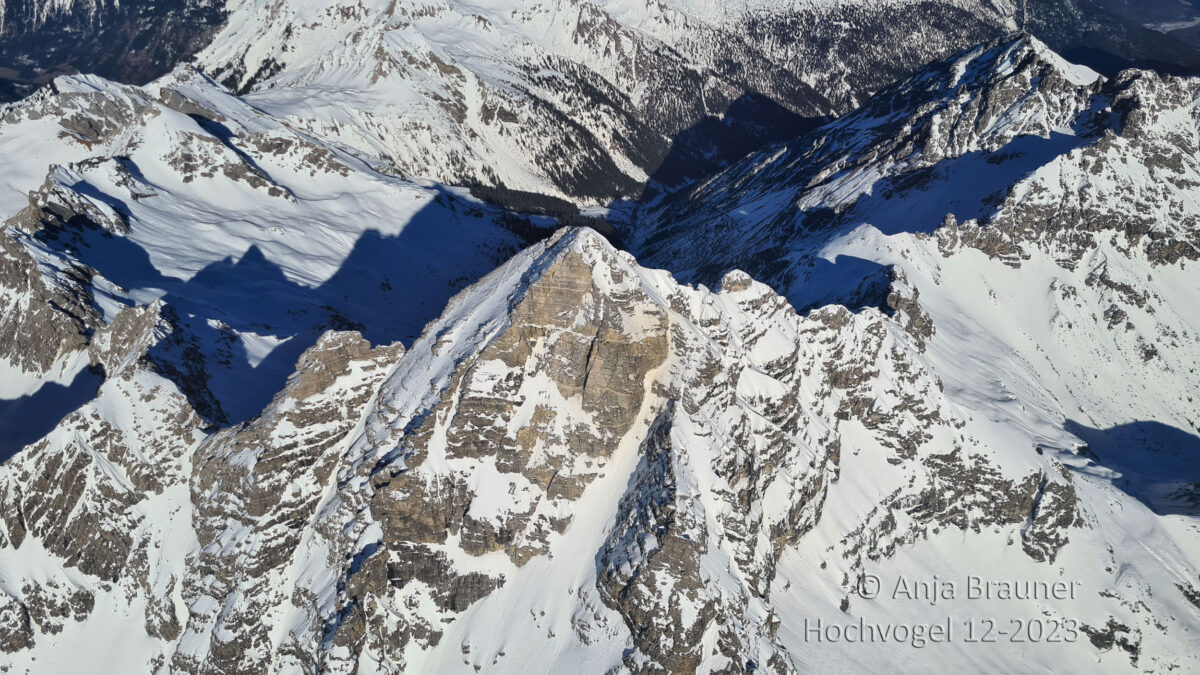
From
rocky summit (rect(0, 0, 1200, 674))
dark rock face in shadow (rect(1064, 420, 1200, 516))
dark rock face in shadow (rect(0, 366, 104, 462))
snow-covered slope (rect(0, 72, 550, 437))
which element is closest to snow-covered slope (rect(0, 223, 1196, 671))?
rocky summit (rect(0, 0, 1200, 674))

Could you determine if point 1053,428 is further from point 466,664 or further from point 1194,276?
point 466,664

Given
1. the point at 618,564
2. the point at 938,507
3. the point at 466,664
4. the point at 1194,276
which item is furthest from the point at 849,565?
the point at 1194,276

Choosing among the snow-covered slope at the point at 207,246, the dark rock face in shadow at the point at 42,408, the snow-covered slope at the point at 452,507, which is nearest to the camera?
the snow-covered slope at the point at 452,507

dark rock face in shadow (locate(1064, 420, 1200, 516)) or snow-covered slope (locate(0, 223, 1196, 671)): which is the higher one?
snow-covered slope (locate(0, 223, 1196, 671))

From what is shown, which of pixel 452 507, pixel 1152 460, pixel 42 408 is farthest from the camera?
pixel 1152 460

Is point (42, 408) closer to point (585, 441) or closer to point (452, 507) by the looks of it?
point (452, 507)

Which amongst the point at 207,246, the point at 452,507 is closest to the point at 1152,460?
the point at 452,507

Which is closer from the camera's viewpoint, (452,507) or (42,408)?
(452,507)

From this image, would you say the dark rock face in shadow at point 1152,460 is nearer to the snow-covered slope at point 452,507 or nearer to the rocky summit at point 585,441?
the rocky summit at point 585,441

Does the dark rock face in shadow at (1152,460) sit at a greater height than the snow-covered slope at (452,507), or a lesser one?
lesser

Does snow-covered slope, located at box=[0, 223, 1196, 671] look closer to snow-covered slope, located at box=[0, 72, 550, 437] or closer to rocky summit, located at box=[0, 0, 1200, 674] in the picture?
rocky summit, located at box=[0, 0, 1200, 674]

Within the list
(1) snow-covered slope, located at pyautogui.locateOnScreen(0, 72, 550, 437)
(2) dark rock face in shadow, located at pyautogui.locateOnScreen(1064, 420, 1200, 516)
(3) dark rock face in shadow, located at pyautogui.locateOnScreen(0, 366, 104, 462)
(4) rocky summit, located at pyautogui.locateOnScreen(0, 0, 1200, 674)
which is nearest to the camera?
(4) rocky summit, located at pyautogui.locateOnScreen(0, 0, 1200, 674)

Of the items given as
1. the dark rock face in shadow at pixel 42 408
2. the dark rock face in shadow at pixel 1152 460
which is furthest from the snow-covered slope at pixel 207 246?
the dark rock face in shadow at pixel 1152 460
